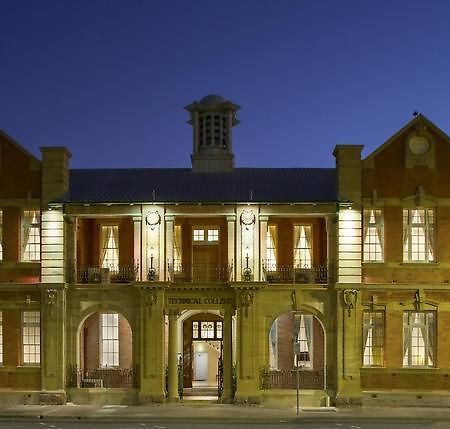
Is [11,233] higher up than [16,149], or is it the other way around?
[16,149]

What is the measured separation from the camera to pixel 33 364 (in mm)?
35094

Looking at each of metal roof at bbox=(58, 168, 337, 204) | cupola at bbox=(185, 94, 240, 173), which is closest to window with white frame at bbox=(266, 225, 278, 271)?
metal roof at bbox=(58, 168, 337, 204)

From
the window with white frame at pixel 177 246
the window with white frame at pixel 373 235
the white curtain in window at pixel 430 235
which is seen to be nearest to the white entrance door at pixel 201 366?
the window with white frame at pixel 177 246

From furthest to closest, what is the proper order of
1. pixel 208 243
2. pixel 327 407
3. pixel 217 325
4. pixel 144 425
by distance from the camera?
pixel 217 325
pixel 208 243
pixel 327 407
pixel 144 425

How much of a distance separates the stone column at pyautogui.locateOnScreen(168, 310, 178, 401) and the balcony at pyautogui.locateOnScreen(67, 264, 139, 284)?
7.99ft

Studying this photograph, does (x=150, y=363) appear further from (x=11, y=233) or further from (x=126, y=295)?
(x=11, y=233)

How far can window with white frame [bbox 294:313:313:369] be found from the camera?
3809cm

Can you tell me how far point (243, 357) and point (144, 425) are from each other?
6033 millimetres

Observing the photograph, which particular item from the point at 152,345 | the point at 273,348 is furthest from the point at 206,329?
the point at 152,345

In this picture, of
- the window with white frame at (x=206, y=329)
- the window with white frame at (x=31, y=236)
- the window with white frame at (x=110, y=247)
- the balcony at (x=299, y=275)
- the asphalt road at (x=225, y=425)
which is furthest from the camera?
the window with white frame at (x=206, y=329)

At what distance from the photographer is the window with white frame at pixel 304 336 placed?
38.1m

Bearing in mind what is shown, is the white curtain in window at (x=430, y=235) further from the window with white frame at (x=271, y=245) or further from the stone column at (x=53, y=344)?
the stone column at (x=53, y=344)

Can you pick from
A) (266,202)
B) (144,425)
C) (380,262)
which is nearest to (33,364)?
(144,425)

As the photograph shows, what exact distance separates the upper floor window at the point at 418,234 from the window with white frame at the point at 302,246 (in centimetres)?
475
